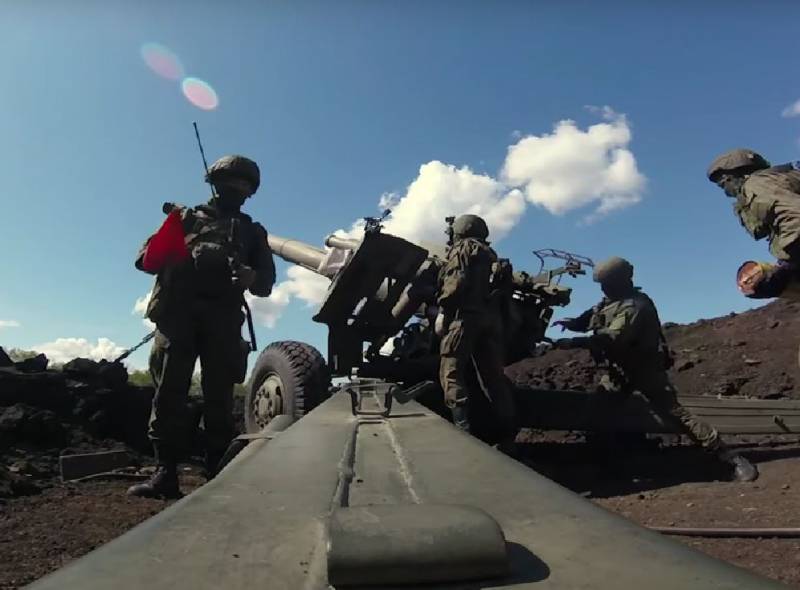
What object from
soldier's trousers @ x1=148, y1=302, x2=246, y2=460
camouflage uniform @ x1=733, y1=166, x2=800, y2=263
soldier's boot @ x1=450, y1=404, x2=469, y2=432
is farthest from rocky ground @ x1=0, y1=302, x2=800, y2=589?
camouflage uniform @ x1=733, y1=166, x2=800, y2=263

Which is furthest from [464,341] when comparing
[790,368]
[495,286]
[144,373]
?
[144,373]

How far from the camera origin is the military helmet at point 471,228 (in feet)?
18.1

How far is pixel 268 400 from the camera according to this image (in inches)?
229

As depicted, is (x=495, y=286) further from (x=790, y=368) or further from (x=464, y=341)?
(x=790, y=368)

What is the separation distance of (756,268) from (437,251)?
11.7 ft

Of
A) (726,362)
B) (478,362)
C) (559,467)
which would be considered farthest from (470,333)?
(726,362)

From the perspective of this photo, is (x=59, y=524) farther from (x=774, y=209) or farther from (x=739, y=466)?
(x=739, y=466)

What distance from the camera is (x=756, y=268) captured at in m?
3.73

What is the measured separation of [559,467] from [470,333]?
1756 millimetres

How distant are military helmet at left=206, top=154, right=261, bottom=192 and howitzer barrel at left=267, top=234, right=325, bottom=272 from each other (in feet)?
9.26

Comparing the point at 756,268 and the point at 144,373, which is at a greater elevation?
the point at 144,373

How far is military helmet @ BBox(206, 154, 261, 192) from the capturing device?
4.54 meters

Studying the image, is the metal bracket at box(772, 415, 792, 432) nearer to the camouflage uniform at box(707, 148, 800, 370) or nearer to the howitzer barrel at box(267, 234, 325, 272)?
the camouflage uniform at box(707, 148, 800, 370)

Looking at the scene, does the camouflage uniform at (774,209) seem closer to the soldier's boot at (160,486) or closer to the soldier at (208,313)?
the soldier at (208,313)
